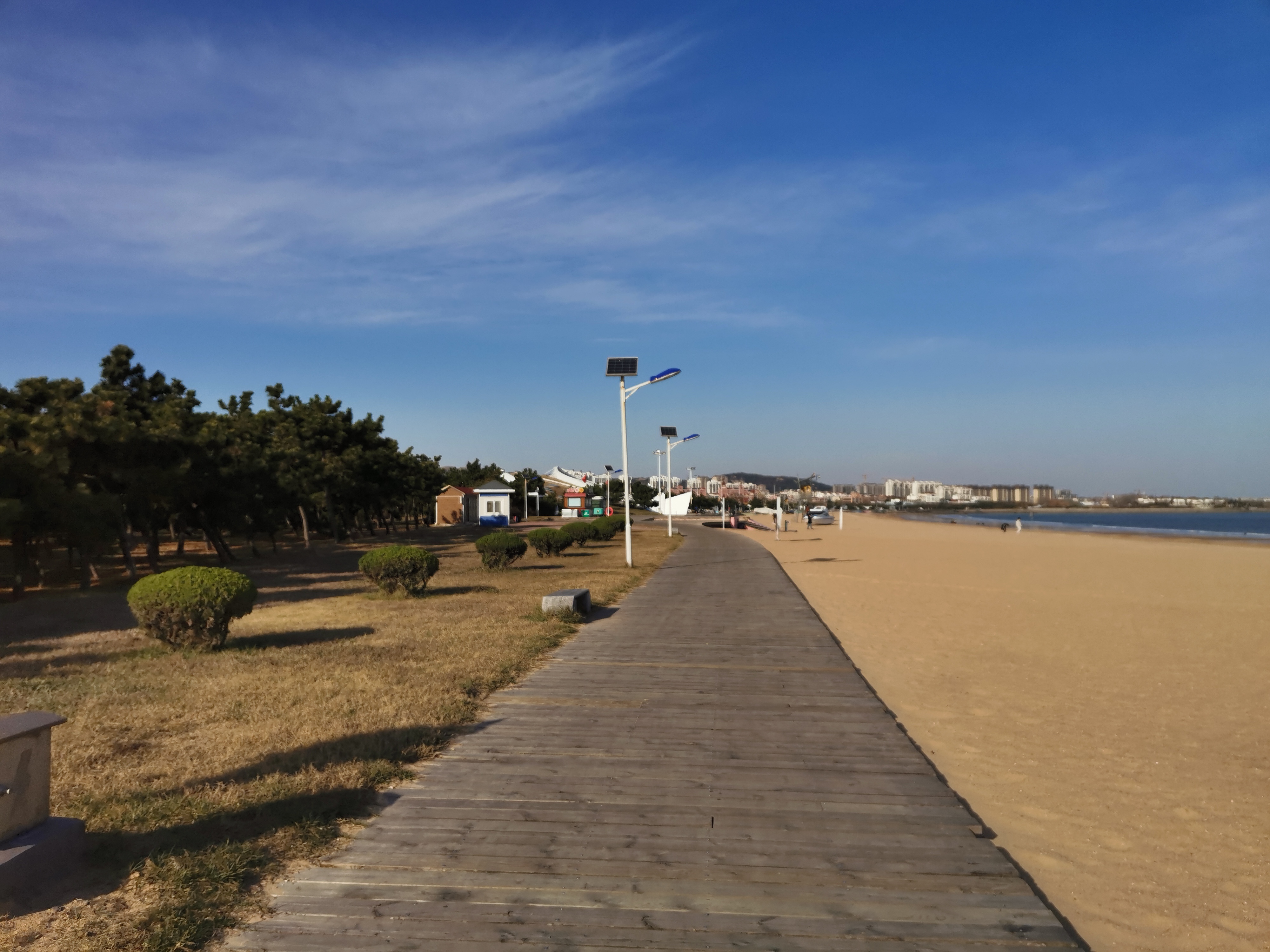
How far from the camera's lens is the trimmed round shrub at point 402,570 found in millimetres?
16266

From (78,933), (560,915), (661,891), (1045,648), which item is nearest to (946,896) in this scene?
(661,891)

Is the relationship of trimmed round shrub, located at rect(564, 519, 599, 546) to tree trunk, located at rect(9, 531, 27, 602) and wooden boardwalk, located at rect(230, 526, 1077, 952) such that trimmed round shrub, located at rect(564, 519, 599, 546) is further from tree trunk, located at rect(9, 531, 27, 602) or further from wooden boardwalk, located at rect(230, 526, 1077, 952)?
wooden boardwalk, located at rect(230, 526, 1077, 952)

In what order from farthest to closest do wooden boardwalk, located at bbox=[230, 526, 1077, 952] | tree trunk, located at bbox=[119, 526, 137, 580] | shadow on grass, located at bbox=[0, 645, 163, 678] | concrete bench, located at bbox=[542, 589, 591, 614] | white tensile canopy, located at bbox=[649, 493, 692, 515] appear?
white tensile canopy, located at bbox=[649, 493, 692, 515]
tree trunk, located at bbox=[119, 526, 137, 580]
concrete bench, located at bbox=[542, 589, 591, 614]
shadow on grass, located at bbox=[0, 645, 163, 678]
wooden boardwalk, located at bbox=[230, 526, 1077, 952]

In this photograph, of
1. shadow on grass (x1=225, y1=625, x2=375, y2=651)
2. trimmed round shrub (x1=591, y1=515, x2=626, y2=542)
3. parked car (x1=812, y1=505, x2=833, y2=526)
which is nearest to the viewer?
shadow on grass (x1=225, y1=625, x2=375, y2=651)

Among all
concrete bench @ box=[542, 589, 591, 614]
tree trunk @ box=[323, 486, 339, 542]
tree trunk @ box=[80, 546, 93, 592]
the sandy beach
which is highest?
tree trunk @ box=[323, 486, 339, 542]

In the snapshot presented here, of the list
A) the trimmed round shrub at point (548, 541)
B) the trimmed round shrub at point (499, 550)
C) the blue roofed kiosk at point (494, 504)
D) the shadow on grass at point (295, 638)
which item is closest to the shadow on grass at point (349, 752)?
the shadow on grass at point (295, 638)

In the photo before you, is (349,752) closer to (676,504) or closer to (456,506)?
(456,506)

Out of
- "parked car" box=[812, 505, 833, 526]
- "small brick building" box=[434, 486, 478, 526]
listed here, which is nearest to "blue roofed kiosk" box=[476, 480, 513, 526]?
"small brick building" box=[434, 486, 478, 526]

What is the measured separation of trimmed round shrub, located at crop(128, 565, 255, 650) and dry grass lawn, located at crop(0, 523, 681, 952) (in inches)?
14.8

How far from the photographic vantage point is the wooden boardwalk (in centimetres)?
348

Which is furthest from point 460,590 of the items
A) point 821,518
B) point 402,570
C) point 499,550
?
point 821,518

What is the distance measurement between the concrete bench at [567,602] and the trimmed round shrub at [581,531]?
1644cm

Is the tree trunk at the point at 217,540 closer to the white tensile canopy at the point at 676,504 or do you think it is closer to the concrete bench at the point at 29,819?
the concrete bench at the point at 29,819

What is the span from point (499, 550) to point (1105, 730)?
55.3ft
